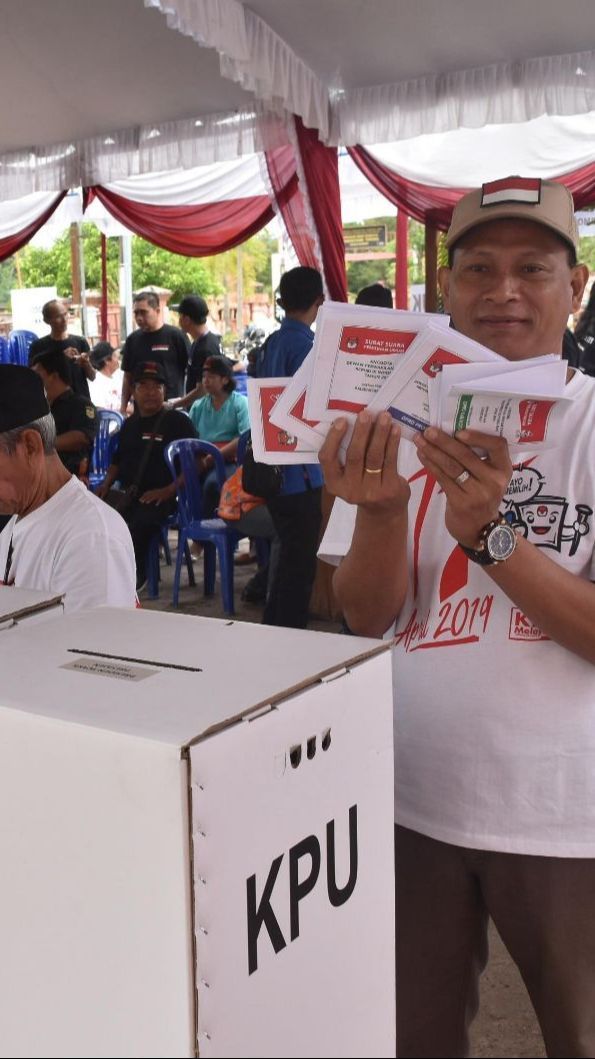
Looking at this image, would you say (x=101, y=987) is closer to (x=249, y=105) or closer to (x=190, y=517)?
(x=190, y=517)

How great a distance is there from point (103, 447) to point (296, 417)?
228 inches

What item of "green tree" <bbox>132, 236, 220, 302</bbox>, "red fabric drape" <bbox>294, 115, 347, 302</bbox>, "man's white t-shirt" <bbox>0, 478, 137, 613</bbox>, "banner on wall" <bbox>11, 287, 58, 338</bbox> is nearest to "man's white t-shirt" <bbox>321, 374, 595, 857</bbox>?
"man's white t-shirt" <bbox>0, 478, 137, 613</bbox>

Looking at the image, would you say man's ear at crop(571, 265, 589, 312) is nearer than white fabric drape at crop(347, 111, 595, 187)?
Yes

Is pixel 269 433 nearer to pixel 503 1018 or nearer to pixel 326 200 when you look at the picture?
pixel 503 1018

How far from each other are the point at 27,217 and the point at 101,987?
320 inches

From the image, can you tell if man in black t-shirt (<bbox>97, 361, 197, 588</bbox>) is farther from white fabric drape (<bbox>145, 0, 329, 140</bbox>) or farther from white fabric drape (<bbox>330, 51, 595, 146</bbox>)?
white fabric drape (<bbox>330, 51, 595, 146</bbox>)

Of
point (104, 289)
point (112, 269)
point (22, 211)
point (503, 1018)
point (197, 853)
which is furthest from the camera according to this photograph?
point (112, 269)

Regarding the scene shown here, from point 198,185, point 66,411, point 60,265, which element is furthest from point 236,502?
point 60,265

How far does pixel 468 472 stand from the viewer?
36.6 inches

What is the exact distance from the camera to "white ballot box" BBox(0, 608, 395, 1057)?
1.91 feet

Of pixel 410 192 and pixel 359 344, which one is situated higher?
pixel 410 192

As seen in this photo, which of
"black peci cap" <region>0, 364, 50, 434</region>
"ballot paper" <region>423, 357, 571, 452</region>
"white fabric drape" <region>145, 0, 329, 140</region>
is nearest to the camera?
"ballot paper" <region>423, 357, 571, 452</region>

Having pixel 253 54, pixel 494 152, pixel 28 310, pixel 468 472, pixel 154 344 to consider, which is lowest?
pixel 468 472

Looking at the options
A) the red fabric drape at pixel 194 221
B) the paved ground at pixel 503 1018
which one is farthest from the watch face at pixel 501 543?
the red fabric drape at pixel 194 221
